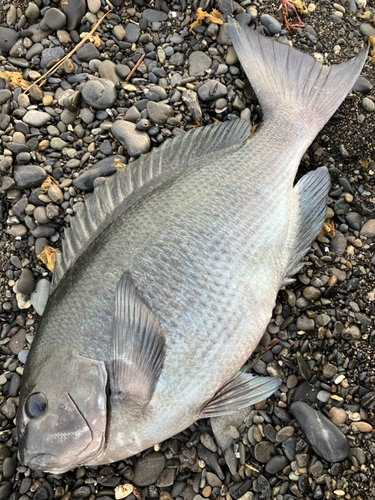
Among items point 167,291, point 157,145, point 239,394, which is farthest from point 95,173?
point 239,394

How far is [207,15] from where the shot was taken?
107 inches

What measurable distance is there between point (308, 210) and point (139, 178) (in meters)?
0.99

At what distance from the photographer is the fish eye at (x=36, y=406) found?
5.71 feet

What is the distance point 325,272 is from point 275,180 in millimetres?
693

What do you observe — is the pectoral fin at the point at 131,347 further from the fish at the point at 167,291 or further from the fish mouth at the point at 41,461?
the fish mouth at the point at 41,461

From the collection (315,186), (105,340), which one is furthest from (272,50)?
(105,340)

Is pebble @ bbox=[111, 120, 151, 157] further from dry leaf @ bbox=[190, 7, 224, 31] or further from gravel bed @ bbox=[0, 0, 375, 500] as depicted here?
dry leaf @ bbox=[190, 7, 224, 31]

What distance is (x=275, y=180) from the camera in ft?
7.28

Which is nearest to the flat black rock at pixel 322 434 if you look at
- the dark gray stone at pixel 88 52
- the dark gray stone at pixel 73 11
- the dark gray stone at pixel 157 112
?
the dark gray stone at pixel 157 112

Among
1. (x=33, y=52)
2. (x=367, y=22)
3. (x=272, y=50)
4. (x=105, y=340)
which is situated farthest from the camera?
(x=367, y=22)

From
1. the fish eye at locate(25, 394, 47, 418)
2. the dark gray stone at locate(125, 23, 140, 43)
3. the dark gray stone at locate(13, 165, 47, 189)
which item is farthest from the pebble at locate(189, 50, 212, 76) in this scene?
the fish eye at locate(25, 394, 47, 418)

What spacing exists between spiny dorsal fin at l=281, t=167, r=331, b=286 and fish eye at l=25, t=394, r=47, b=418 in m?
1.35

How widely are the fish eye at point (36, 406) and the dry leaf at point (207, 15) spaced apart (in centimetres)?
251

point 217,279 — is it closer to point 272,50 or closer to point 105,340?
point 105,340
